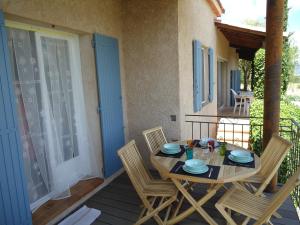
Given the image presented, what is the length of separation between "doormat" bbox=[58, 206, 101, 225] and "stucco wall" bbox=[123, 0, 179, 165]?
148 centimetres

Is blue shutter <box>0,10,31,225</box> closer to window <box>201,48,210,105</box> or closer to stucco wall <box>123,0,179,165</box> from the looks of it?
stucco wall <box>123,0,179,165</box>

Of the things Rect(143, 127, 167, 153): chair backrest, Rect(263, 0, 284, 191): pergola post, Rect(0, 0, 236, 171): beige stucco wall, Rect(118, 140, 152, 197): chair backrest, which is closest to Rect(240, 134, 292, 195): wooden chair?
Rect(263, 0, 284, 191): pergola post

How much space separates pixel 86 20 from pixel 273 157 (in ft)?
9.15

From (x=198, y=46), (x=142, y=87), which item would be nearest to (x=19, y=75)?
(x=142, y=87)

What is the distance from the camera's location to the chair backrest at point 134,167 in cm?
237

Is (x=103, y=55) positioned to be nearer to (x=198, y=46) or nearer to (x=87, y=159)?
(x=87, y=159)

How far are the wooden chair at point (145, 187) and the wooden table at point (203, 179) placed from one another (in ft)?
0.53

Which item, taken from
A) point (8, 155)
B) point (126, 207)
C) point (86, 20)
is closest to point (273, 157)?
point (126, 207)

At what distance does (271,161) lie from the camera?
246 cm

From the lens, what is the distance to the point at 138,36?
3762mm

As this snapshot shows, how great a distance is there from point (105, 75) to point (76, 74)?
414 millimetres

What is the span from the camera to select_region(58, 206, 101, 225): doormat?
102 inches

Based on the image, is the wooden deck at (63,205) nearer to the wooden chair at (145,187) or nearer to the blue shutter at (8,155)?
the blue shutter at (8,155)

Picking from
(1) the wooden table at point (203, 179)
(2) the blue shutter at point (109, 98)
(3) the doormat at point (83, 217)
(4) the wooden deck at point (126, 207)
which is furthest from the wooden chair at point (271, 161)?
(2) the blue shutter at point (109, 98)
